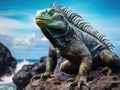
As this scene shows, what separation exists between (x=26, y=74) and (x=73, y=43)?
50.7 feet

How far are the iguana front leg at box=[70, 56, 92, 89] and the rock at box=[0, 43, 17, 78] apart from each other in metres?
28.6

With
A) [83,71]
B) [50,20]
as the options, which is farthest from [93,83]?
[50,20]

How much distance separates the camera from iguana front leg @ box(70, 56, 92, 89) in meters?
6.41

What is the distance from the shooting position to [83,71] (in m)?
6.55

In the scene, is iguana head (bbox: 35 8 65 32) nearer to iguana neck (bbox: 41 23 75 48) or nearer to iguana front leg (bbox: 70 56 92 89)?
iguana neck (bbox: 41 23 75 48)

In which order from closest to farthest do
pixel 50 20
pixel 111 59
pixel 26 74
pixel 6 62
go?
pixel 50 20
pixel 111 59
pixel 26 74
pixel 6 62

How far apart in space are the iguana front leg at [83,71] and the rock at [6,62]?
28588mm

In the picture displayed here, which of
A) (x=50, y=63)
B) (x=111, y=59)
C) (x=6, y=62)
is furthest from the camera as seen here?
(x=6, y=62)

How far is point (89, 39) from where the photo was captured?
7.09m

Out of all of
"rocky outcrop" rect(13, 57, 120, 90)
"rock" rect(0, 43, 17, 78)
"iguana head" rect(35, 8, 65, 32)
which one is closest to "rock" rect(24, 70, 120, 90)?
"rocky outcrop" rect(13, 57, 120, 90)

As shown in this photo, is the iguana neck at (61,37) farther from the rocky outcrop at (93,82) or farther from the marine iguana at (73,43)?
the rocky outcrop at (93,82)

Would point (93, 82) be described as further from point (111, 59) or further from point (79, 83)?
point (111, 59)

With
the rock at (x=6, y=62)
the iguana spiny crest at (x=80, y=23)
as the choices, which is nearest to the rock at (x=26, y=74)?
the rock at (x=6, y=62)

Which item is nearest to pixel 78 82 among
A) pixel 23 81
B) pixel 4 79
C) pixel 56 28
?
pixel 56 28
